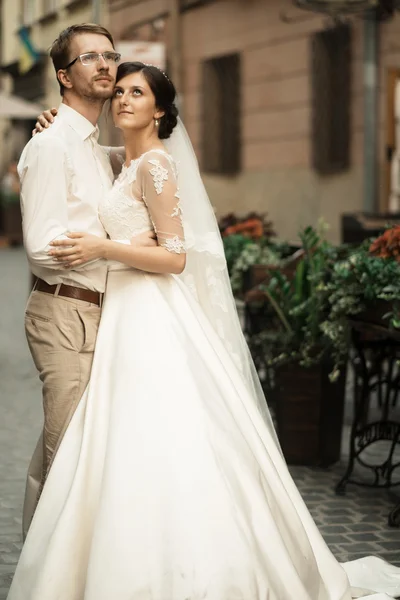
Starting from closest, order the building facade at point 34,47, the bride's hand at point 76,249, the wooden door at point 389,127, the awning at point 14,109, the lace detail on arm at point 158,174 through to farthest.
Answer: the bride's hand at point 76,249, the lace detail on arm at point 158,174, the awning at point 14,109, the wooden door at point 389,127, the building facade at point 34,47

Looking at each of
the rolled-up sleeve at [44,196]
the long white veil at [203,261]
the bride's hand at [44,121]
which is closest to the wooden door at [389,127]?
the long white veil at [203,261]

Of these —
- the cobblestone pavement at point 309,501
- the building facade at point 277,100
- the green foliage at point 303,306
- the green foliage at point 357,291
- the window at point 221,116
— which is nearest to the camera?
the cobblestone pavement at point 309,501

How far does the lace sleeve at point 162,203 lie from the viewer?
13.1 feet

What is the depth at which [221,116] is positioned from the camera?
1733 cm

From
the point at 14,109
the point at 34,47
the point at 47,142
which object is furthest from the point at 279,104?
the point at 34,47

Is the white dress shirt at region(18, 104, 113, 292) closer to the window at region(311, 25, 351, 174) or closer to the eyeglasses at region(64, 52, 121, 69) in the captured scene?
the eyeglasses at region(64, 52, 121, 69)

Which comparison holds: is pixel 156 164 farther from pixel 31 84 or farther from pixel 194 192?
pixel 31 84

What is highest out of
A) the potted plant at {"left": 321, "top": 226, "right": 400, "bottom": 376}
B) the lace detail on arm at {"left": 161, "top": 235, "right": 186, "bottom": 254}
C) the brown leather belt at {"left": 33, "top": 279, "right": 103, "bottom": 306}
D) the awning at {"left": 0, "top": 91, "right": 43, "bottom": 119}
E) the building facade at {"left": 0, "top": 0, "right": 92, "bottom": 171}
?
the building facade at {"left": 0, "top": 0, "right": 92, "bottom": 171}

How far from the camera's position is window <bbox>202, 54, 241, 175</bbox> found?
16.9 m

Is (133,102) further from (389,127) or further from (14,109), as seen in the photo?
(389,127)

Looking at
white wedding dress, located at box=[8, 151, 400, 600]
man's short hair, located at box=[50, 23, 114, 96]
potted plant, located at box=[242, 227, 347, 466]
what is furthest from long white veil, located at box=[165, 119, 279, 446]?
potted plant, located at box=[242, 227, 347, 466]

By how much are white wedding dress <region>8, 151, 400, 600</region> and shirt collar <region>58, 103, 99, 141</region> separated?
A: 202mm

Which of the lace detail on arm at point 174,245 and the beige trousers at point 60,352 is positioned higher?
the lace detail on arm at point 174,245

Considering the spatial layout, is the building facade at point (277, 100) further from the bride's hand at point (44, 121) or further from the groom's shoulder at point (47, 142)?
the groom's shoulder at point (47, 142)
